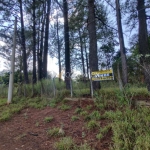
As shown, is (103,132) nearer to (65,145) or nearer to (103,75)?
(65,145)

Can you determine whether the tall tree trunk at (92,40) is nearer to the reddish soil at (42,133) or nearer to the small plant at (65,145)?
the reddish soil at (42,133)

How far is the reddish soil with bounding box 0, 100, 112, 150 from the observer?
299 cm

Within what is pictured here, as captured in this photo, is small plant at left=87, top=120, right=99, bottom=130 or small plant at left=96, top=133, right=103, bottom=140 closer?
small plant at left=96, top=133, right=103, bottom=140

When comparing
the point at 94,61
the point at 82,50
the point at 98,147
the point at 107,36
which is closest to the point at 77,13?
the point at 107,36

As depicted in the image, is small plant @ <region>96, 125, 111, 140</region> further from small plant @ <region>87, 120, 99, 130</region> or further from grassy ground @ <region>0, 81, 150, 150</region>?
small plant @ <region>87, 120, 99, 130</region>

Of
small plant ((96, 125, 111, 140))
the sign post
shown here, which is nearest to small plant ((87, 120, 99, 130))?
small plant ((96, 125, 111, 140))

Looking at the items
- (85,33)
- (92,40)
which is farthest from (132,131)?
(85,33)

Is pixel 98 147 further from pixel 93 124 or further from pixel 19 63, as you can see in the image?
pixel 19 63

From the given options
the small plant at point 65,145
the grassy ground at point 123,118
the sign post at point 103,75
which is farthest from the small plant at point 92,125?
the sign post at point 103,75

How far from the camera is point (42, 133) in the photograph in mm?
3701

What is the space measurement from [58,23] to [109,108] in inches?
599

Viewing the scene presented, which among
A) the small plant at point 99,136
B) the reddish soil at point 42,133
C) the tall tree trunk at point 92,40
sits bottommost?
the reddish soil at point 42,133

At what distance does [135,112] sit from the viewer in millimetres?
3301

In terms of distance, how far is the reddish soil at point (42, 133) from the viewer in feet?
9.81
